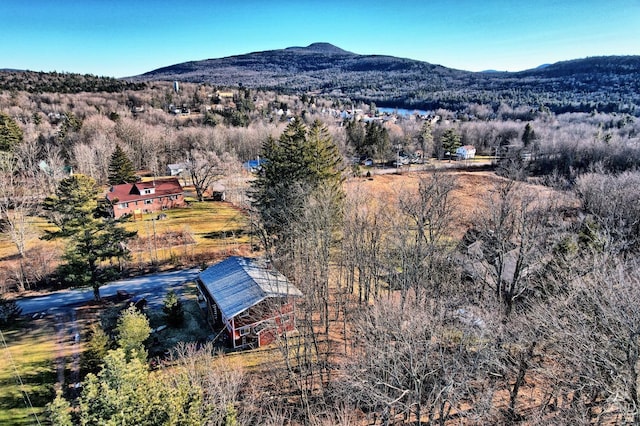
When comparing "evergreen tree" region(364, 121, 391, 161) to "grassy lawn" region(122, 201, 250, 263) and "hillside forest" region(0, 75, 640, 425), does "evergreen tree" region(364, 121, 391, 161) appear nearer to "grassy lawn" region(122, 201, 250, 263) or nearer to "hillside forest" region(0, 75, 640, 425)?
"hillside forest" region(0, 75, 640, 425)

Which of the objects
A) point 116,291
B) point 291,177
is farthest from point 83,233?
point 291,177

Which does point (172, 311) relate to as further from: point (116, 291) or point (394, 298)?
point (394, 298)

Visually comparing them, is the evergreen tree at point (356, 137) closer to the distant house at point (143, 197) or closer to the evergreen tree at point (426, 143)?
the evergreen tree at point (426, 143)

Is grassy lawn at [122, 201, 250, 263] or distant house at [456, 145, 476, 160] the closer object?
grassy lawn at [122, 201, 250, 263]

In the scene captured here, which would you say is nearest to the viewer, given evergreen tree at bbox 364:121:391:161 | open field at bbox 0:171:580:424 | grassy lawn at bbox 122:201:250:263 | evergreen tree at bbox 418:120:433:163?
open field at bbox 0:171:580:424

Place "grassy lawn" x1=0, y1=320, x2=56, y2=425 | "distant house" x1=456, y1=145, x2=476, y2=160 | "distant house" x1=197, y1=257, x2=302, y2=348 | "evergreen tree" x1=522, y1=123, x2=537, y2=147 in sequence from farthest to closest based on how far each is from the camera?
"distant house" x1=456, y1=145, x2=476, y2=160, "evergreen tree" x1=522, y1=123, x2=537, y2=147, "distant house" x1=197, y1=257, x2=302, y2=348, "grassy lawn" x1=0, y1=320, x2=56, y2=425

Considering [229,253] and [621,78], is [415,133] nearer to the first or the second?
[229,253]

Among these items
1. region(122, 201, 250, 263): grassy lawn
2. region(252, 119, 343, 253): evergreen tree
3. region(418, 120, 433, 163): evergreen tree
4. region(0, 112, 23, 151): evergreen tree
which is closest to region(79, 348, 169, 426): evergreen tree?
region(252, 119, 343, 253): evergreen tree

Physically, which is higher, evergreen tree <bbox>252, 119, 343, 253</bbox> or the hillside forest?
evergreen tree <bbox>252, 119, 343, 253</bbox>
